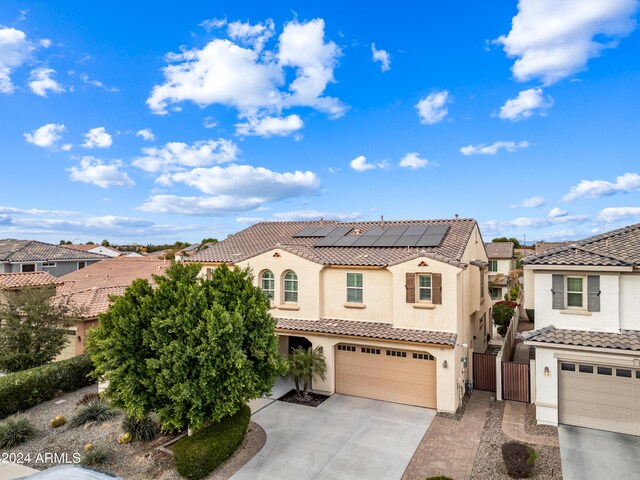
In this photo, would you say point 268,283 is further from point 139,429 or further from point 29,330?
point 29,330

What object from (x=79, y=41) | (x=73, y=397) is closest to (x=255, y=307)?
(x=73, y=397)

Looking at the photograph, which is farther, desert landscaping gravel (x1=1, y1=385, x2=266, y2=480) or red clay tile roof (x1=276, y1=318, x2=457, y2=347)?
red clay tile roof (x1=276, y1=318, x2=457, y2=347)

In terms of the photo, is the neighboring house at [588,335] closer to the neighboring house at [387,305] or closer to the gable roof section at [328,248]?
the neighboring house at [387,305]

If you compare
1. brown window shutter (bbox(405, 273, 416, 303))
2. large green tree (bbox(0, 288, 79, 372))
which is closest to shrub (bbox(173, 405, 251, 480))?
brown window shutter (bbox(405, 273, 416, 303))

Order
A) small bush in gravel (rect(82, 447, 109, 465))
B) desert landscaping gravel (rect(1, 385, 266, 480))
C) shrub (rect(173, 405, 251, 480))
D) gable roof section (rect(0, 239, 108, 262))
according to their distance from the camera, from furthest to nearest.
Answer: gable roof section (rect(0, 239, 108, 262)) → small bush in gravel (rect(82, 447, 109, 465)) → desert landscaping gravel (rect(1, 385, 266, 480)) → shrub (rect(173, 405, 251, 480))

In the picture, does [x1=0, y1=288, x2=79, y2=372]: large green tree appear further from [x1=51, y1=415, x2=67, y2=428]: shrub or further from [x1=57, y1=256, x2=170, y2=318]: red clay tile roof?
[x1=51, y1=415, x2=67, y2=428]: shrub

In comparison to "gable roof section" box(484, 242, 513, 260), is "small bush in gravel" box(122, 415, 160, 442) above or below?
below

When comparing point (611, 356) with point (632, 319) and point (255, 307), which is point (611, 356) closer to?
point (632, 319)

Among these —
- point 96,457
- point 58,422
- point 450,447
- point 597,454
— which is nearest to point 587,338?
point 597,454
